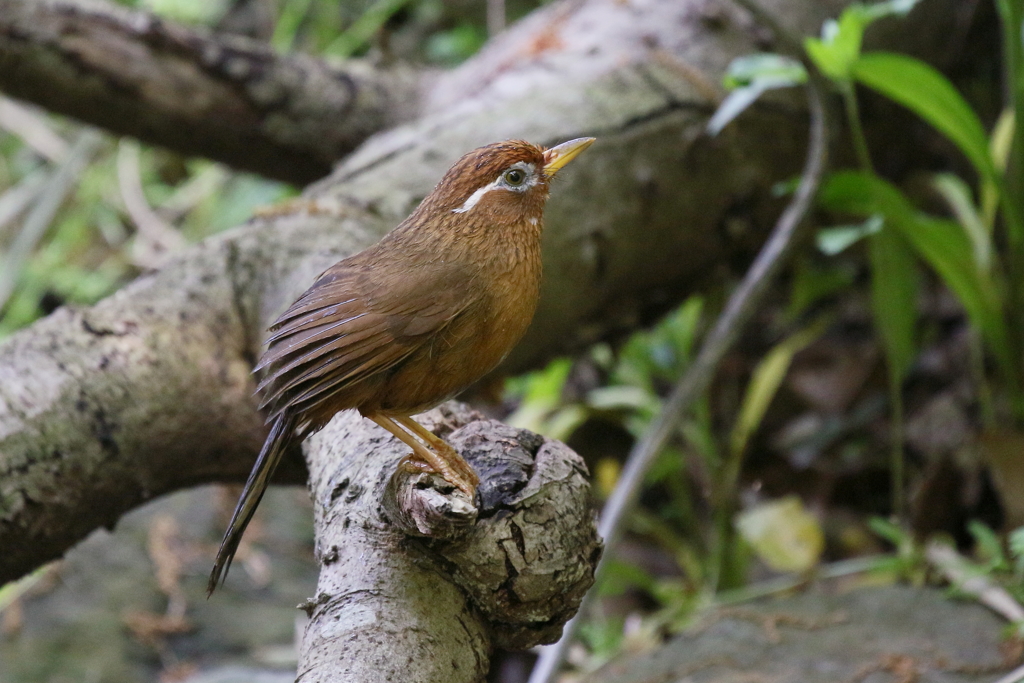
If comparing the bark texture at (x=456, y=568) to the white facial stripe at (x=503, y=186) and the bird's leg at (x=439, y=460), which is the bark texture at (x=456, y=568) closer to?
the bird's leg at (x=439, y=460)

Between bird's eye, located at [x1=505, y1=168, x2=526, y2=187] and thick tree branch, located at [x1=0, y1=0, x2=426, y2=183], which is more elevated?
thick tree branch, located at [x1=0, y1=0, x2=426, y2=183]

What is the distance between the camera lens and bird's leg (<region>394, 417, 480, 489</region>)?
188 centimetres

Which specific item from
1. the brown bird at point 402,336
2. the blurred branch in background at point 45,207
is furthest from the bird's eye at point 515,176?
the blurred branch in background at point 45,207

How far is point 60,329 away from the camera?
103 inches

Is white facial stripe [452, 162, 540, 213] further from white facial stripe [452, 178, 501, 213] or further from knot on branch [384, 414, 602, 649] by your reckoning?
knot on branch [384, 414, 602, 649]

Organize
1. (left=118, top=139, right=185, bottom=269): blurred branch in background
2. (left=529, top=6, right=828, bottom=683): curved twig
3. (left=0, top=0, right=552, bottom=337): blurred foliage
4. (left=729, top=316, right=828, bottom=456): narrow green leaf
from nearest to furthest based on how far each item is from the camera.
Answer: (left=529, top=6, right=828, bottom=683): curved twig < (left=729, top=316, right=828, bottom=456): narrow green leaf < (left=0, top=0, right=552, bottom=337): blurred foliage < (left=118, top=139, right=185, bottom=269): blurred branch in background

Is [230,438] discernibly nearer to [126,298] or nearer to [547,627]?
[126,298]

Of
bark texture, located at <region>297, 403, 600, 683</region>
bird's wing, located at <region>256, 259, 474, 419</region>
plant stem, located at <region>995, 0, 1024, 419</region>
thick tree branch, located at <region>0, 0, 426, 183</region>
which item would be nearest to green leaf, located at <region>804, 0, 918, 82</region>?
plant stem, located at <region>995, 0, 1024, 419</region>

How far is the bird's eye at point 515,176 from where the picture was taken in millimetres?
2293

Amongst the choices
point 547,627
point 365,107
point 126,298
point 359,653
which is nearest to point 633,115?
point 365,107

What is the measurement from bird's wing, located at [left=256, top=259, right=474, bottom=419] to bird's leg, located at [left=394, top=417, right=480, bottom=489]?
0.49 ft

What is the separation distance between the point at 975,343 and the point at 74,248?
561 cm

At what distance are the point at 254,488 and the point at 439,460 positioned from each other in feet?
1.34

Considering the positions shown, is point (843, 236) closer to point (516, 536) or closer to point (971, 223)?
point (971, 223)
